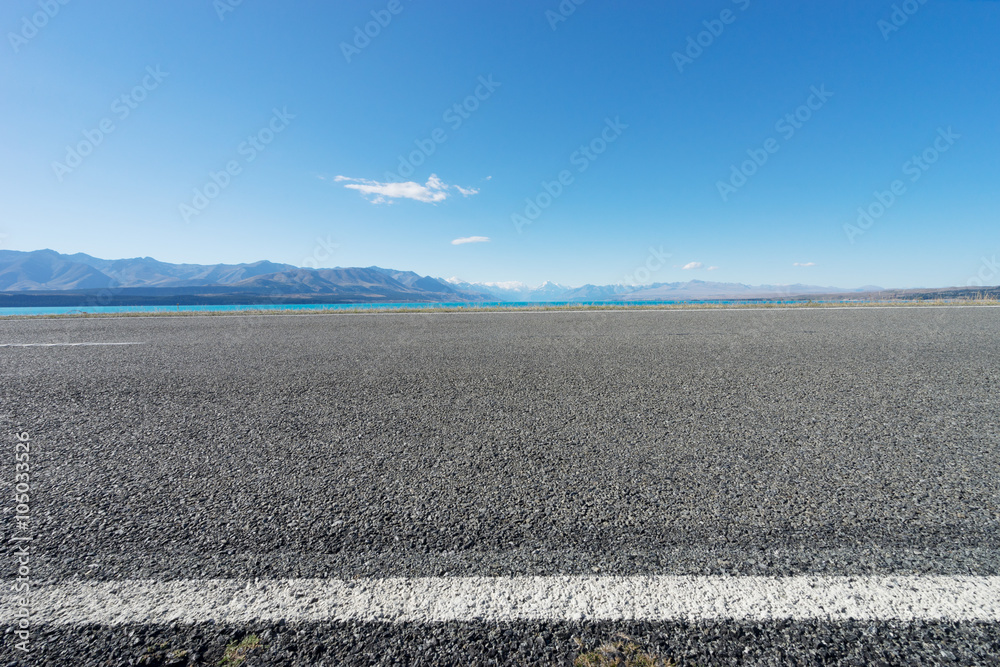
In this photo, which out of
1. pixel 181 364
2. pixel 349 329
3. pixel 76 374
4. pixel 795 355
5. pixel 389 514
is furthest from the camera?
pixel 349 329

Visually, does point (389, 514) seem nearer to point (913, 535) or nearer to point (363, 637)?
point (363, 637)

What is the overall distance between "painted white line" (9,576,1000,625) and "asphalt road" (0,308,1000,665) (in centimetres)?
4

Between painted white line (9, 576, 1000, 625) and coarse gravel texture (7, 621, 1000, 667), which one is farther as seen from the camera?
painted white line (9, 576, 1000, 625)

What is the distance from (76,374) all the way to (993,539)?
7.23 meters

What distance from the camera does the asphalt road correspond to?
1160mm

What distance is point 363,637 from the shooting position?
1149 mm

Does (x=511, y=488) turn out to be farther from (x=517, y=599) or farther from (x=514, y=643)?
(x=514, y=643)

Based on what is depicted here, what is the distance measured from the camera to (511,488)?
1.97 m

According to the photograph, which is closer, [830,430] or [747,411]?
[830,430]

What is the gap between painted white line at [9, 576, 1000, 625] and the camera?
1.22m

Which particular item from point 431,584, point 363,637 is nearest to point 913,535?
point 431,584

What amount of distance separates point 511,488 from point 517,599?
2.27ft

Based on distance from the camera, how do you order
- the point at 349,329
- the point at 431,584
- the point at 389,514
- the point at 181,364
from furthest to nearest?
1. the point at 349,329
2. the point at 181,364
3. the point at 389,514
4. the point at 431,584

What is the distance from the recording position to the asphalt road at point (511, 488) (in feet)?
3.81
